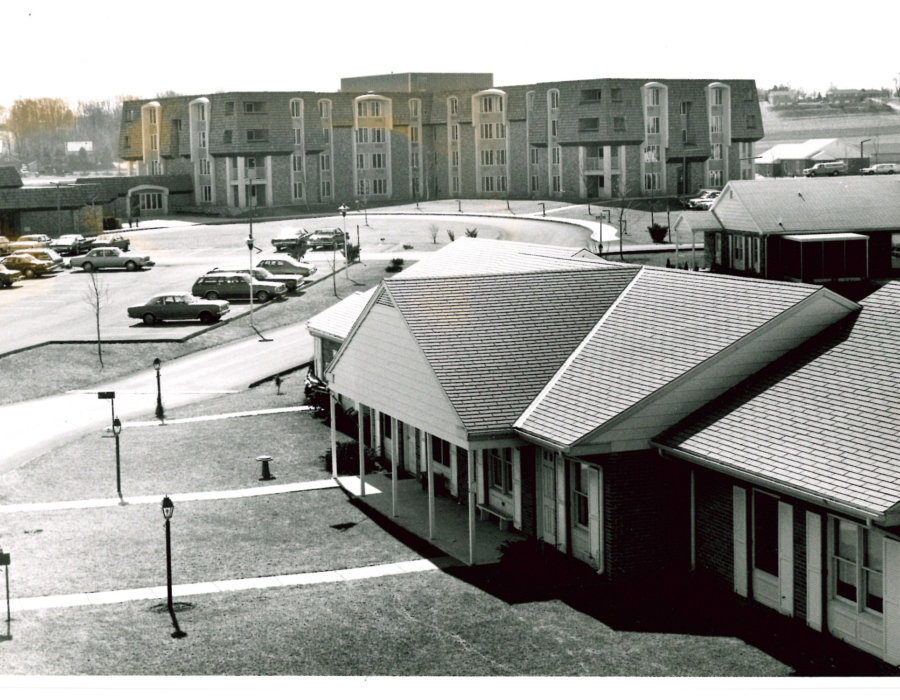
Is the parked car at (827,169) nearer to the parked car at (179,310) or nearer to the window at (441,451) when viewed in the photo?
the parked car at (179,310)

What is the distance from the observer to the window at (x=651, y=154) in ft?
372

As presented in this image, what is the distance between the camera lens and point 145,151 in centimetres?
12744

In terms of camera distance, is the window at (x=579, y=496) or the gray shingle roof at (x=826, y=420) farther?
the window at (x=579, y=496)

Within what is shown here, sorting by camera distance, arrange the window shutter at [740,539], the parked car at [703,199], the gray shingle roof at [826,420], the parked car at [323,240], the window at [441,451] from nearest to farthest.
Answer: the gray shingle roof at [826,420], the window shutter at [740,539], the window at [441,451], the parked car at [323,240], the parked car at [703,199]

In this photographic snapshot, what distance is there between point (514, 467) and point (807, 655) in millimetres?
9049

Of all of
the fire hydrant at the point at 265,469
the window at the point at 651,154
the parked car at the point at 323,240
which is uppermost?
the window at the point at 651,154

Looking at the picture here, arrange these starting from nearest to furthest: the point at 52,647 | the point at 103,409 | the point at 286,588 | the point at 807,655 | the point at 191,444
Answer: the point at 807,655 → the point at 52,647 → the point at 286,588 → the point at 191,444 → the point at 103,409

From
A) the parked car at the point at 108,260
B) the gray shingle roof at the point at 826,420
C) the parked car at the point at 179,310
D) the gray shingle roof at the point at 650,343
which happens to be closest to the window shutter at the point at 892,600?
the gray shingle roof at the point at 826,420

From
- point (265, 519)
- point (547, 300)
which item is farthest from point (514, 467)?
point (265, 519)

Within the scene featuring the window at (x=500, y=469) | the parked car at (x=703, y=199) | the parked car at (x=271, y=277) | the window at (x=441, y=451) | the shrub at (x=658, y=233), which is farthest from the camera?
the parked car at (x=703, y=199)

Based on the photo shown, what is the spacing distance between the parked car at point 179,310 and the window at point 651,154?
2428 inches

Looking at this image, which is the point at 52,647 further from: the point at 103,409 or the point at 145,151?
the point at 145,151

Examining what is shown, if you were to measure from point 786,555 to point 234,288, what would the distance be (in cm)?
4919

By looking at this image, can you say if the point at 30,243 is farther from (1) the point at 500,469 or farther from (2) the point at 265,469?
(1) the point at 500,469
